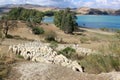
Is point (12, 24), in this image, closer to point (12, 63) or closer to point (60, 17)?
point (60, 17)

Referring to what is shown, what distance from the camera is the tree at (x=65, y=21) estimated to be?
80.1 meters

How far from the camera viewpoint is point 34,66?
1214 centimetres

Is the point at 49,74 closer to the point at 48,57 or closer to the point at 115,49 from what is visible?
the point at 115,49

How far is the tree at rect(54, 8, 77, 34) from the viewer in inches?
3155

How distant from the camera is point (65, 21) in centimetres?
8381

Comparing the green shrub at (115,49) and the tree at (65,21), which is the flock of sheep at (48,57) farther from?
the tree at (65,21)

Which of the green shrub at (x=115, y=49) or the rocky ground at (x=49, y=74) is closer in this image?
the rocky ground at (x=49, y=74)

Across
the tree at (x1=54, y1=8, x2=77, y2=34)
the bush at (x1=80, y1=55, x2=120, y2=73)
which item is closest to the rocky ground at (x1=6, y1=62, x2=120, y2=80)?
the bush at (x1=80, y1=55, x2=120, y2=73)

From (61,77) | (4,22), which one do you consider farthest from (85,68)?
(4,22)

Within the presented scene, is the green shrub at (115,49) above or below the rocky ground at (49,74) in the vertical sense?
above

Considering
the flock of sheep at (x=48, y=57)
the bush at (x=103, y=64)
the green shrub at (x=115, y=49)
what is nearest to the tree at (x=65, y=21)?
the flock of sheep at (x=48, y=57)

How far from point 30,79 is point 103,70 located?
3492mm

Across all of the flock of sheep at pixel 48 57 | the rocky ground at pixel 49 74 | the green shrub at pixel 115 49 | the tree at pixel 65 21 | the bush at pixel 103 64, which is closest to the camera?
the rocky ground at pixel 49 74

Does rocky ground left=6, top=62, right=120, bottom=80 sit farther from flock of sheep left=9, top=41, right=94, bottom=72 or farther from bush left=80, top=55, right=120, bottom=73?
flock of sheep left=9, top=41, right=94, bottom=72
